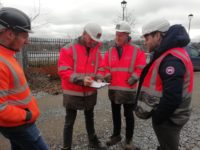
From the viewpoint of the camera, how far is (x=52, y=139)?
4109 millimetres

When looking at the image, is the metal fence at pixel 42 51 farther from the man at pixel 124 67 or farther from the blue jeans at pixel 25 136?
the blue jeans at pixel 25 136

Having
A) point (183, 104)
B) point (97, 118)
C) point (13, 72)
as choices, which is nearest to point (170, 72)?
point (183, 104)

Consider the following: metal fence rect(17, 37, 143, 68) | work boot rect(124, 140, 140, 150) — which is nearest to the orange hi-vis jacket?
work boot rect(124, 140, 140, 150)

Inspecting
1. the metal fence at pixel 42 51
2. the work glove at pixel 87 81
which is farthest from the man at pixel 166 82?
the metal fence at pixel 42 51

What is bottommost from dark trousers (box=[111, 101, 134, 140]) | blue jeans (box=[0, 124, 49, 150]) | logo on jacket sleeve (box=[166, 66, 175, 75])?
dark trousers (box=[111, 101, 134, 140])

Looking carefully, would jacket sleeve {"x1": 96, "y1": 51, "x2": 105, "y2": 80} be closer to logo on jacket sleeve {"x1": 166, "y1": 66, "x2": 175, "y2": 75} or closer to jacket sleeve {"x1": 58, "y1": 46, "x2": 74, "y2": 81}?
jacket sleeve {"x1": 58, "y1": 46, "x2": 74, "y2": 81}

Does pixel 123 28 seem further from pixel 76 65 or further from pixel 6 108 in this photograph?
pixel 6 108

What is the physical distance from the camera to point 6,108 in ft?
6.11

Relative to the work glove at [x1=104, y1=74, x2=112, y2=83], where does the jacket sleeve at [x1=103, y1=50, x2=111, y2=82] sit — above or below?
above

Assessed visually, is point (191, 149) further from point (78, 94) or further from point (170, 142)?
point (78, 94)

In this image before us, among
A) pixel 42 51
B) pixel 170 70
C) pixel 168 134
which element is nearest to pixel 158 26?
pixel 170 70

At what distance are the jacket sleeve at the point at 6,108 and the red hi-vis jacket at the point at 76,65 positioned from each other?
4.31 feet

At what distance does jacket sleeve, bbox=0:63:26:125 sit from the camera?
5.99 feet

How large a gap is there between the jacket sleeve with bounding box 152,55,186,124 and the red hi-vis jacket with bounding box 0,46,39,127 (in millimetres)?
1170
